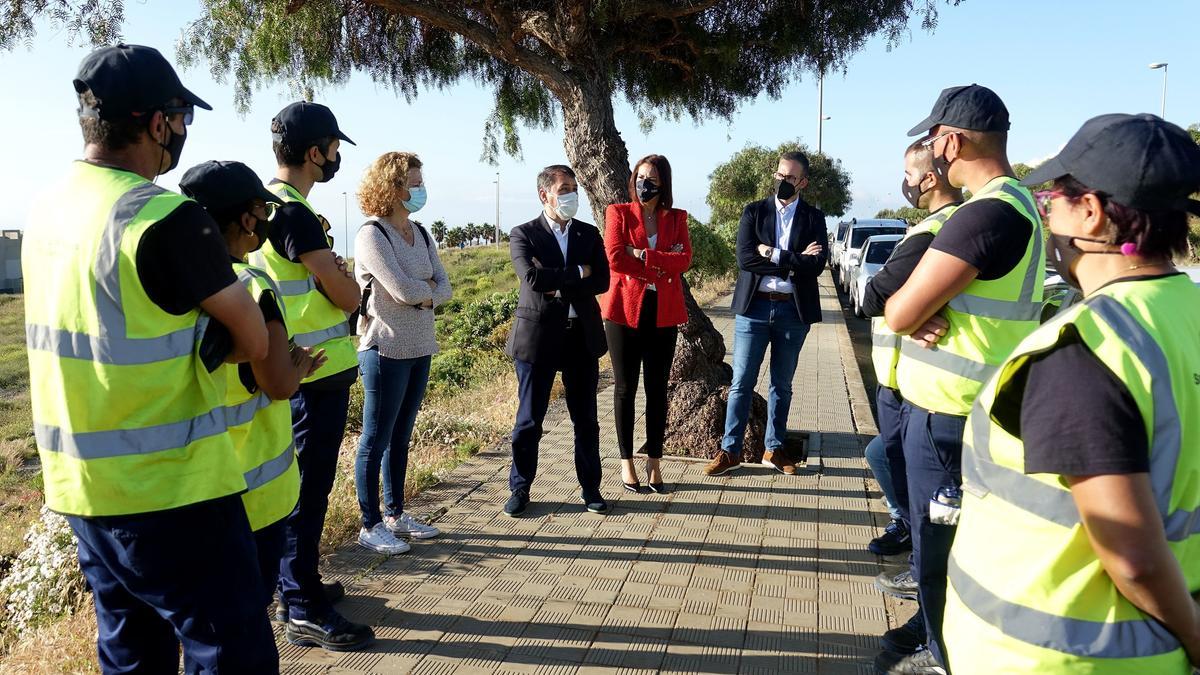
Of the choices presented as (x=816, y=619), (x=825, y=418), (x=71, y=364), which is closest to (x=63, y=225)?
(x=71, y=364)

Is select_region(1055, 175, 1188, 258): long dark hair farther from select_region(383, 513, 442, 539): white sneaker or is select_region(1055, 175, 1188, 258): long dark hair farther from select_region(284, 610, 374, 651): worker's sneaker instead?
select_region(383, 513, 442, 539): white sneaker

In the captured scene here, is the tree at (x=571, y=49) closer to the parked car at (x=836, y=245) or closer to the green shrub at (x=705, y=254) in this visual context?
the green shrub at (x=705, y=254)

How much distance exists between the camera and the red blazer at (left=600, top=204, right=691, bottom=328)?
5371mm

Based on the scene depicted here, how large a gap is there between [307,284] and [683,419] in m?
3.58

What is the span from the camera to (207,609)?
2125 mm

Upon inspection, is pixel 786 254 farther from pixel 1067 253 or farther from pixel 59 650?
pixel 59 650

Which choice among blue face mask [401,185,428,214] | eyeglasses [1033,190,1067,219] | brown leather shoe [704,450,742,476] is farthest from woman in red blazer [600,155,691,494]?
eyeglasses [1033,190,1067,219]

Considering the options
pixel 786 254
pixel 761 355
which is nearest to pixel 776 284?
pixel 786 254

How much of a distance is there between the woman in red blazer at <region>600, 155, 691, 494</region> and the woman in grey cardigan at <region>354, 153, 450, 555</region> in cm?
129

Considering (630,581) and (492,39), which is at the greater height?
(492,39)

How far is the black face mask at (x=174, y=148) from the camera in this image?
227 cm

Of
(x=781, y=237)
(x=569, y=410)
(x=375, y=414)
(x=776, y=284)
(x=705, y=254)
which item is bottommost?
(x=569, y=410)

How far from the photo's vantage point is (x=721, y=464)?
5.90 m

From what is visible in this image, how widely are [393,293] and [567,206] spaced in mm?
1205
